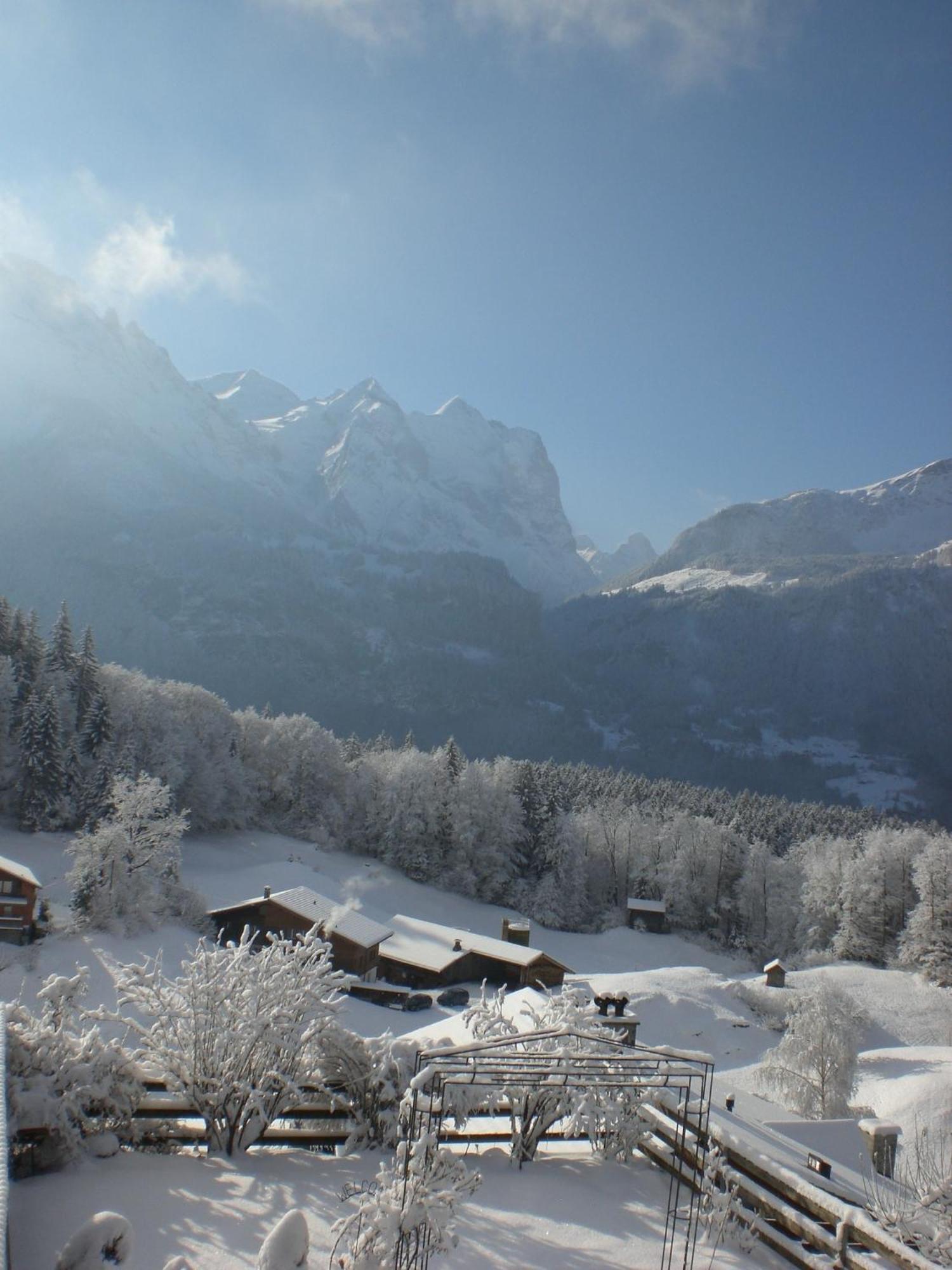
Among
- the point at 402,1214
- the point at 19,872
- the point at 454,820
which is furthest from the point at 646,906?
the point at 402,1214

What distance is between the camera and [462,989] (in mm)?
36688

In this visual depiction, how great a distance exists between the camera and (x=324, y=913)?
120 feet

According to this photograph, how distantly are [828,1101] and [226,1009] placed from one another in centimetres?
2759

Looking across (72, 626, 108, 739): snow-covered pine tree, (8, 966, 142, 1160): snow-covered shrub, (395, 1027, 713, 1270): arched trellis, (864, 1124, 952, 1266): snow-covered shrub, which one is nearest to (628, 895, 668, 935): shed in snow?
(72, 626, 108, 739): snow-covered pine tree

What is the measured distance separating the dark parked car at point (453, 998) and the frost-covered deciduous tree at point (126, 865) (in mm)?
13355

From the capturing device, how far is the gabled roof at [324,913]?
36281mm

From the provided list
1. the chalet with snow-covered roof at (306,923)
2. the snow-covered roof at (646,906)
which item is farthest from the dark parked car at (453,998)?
the snow-covered roof at (646,906)

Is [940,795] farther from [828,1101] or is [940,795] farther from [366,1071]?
[366,1071]

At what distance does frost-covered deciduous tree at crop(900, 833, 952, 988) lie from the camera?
46812 millimetres

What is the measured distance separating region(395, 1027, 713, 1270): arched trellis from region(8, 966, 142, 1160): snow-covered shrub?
310cm

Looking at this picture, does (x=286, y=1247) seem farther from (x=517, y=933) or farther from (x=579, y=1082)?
(x=517, y=933)

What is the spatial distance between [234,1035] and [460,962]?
1308 inches

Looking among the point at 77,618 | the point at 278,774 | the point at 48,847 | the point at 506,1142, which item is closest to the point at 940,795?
the point at 278,774

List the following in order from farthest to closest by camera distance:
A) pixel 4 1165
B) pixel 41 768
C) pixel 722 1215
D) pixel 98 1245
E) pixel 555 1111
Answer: pixel 41 768 < pixel 555 1111 < pixel 722 1215 < pixel 4 1165 < pixel 98 1245
